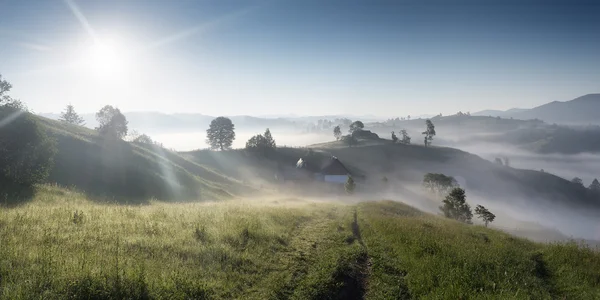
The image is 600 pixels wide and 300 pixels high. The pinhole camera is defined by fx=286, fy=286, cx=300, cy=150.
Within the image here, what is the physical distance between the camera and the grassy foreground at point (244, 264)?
715 centimetres

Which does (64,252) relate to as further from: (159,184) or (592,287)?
(159,184)

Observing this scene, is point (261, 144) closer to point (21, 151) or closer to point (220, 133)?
A: point (220, 133)

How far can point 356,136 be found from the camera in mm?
187750

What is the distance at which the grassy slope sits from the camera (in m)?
37.1

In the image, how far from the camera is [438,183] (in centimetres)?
9969

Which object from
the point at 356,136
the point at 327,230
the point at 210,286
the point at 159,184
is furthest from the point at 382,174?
the point at 210,286

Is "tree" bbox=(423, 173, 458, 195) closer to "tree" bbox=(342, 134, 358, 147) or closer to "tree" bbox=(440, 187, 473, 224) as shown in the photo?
"tree" bbox=(440, 187, 473, 224)

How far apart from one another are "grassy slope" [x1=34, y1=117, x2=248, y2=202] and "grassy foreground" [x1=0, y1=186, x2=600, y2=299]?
25.6m

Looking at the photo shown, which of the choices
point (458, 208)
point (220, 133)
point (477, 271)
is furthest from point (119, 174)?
point (220, 133)

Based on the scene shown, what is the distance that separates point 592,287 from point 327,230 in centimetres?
1108

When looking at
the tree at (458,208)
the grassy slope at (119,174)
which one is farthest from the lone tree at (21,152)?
the tree at (458,208)

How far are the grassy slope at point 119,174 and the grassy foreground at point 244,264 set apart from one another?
2555 centimetres

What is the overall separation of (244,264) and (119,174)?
138 feet

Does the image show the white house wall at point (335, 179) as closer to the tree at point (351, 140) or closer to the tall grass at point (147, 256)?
the tall grass at point (147, 256)
